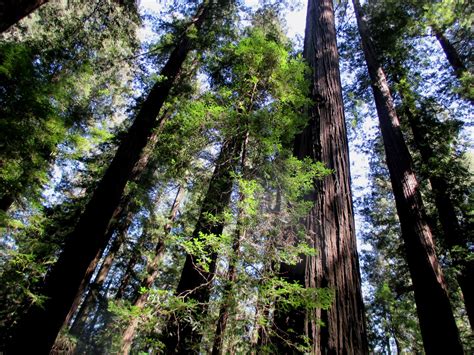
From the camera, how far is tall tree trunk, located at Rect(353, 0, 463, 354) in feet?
15.7

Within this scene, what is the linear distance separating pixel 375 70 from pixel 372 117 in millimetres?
4531

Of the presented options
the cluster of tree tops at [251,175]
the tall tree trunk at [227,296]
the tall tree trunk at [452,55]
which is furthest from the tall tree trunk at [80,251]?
the tall tree trunk at [452,55]

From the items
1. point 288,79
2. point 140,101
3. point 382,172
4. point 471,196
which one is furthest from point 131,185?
point 382,172

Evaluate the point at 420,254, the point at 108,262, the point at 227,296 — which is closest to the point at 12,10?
the point at 227,296

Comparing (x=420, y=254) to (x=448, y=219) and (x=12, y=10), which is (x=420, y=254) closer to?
(x=448, y=219)

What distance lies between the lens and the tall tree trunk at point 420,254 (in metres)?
4.79

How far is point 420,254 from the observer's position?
5.54 meters

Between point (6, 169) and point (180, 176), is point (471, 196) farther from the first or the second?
point (6, 169)

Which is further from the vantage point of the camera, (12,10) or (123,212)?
(123,212)

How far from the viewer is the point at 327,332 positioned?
2316 millimetres

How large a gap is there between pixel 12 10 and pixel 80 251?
3.96 meters

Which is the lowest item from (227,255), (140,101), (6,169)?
(227,255)

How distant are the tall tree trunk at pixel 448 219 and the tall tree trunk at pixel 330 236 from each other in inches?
222

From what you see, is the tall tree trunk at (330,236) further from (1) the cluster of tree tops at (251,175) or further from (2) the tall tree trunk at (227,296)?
(2) the tall tree trunk at (227,296)
